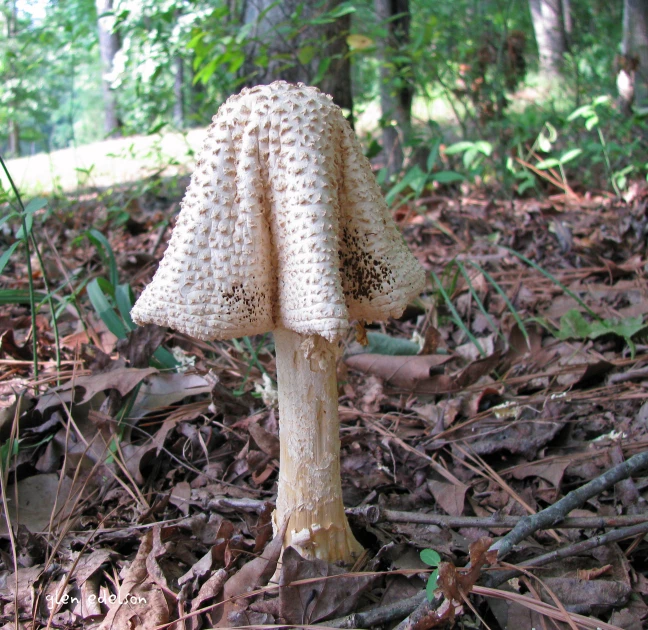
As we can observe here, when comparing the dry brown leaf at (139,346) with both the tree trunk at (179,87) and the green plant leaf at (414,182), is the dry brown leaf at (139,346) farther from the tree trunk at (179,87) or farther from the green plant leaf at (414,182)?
the tree trunk at (179,87)

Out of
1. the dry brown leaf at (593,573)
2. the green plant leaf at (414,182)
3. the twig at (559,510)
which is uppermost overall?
the green plant leaf at (414,182)

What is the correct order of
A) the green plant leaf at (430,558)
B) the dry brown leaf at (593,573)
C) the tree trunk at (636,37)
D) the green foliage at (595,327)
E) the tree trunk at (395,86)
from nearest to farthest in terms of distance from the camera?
the green plant leaf at (430,558)
the dry brown leaf at (593,573)
the green foliage at (595,327)
the tree trunk at (395,86)
the tree trunk at (636,37)

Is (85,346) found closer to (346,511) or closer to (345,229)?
(346,511)

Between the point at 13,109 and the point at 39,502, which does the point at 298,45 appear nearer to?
the point at 39,502

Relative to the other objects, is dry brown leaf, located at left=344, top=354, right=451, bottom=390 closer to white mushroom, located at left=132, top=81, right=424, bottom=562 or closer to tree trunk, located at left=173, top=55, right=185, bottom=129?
white mushroom, located at left=132, top=81, right=424, bottom=562

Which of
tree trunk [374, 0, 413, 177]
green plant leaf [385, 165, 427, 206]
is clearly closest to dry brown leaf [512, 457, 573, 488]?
green plant leaf [385, 165, 427, 206]

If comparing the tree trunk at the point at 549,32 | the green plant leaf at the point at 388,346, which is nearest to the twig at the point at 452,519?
the green plant leaf at the point at 388,346
